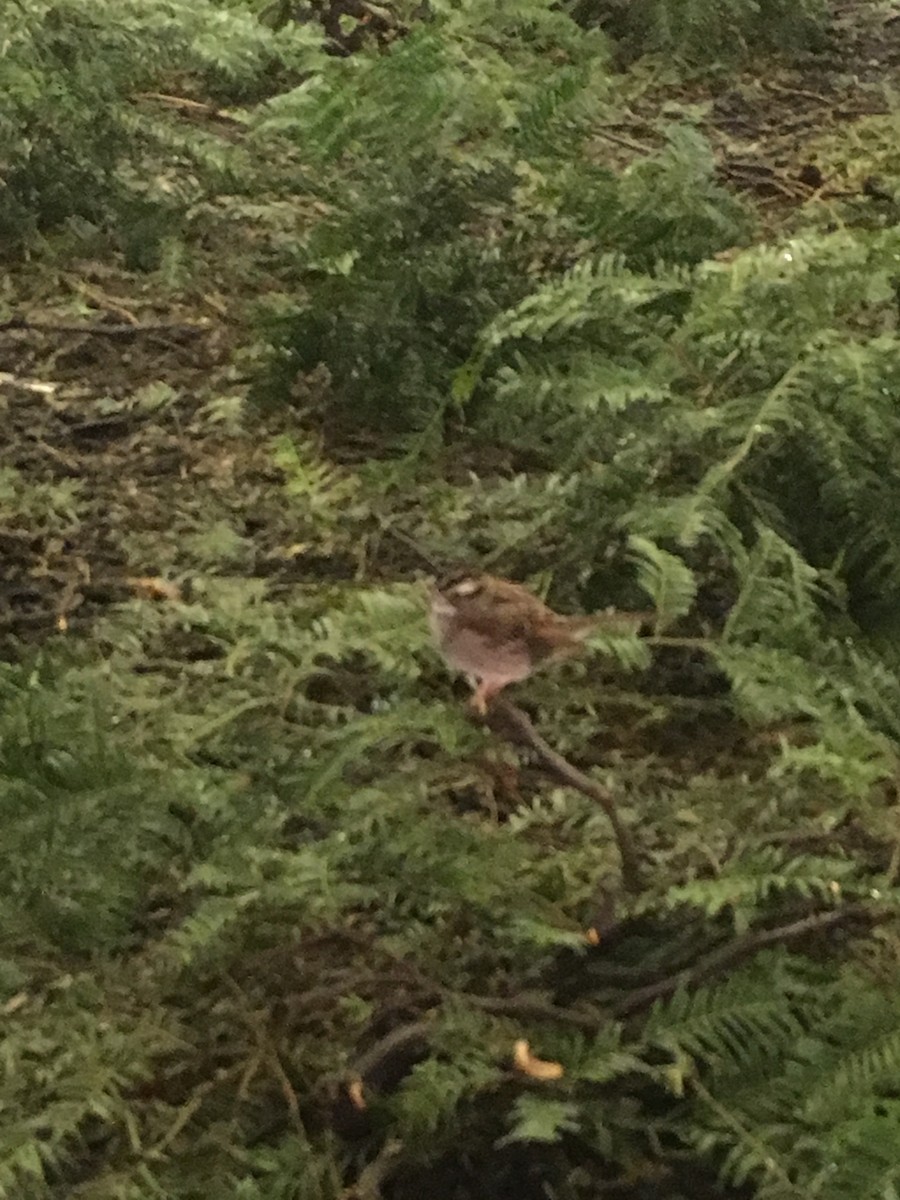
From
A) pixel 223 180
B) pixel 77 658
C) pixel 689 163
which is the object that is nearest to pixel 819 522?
pixel 689 163

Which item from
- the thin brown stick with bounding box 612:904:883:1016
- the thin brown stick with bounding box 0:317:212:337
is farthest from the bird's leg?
the thin brown stick with bounding box 0:317:212:337

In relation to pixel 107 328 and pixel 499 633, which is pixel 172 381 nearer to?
pixel 107 328

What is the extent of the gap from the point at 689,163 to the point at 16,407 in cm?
90

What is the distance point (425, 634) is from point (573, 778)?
0.86 ft

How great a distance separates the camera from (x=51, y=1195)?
989 mm

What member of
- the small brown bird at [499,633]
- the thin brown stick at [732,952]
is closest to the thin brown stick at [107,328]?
the small brown bird at [499,633]

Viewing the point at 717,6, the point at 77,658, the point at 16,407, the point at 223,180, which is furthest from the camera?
Result: the point at 717,6

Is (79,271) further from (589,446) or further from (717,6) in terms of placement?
(717,6)

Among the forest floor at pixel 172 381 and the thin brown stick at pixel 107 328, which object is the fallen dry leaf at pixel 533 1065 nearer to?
the forest floor at pixel 172 381

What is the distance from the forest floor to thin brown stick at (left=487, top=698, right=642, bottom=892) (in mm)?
495

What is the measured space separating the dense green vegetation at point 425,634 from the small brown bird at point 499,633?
0.20 feet

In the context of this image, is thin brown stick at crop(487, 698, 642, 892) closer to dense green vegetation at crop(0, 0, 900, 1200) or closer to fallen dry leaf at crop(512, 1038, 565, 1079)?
dense green vegetation at crop(0, 0, 900, 1200)

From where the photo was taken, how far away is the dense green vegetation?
1011mm

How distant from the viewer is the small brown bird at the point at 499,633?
3.83 feet
